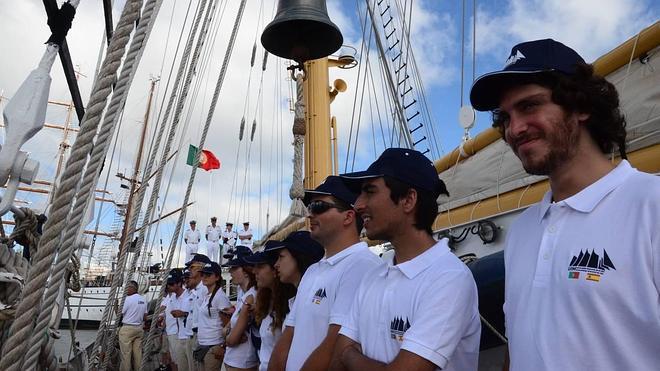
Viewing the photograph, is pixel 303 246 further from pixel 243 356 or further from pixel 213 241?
pixel 213 241

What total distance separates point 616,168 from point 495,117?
423mm

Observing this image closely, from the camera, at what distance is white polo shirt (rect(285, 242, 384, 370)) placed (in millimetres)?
2268

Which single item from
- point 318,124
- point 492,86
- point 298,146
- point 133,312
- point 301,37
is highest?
point 318,124

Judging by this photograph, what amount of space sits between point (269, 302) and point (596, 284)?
2837mm

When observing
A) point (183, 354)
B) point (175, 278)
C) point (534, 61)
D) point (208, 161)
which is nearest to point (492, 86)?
point (534, 61)

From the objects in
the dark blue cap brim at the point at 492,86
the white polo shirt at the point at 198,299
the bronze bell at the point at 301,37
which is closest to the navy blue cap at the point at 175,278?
the white polo shirt at the point at 198,299

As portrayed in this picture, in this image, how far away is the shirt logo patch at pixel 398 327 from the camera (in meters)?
1.56

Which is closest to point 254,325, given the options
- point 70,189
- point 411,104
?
point 70,189

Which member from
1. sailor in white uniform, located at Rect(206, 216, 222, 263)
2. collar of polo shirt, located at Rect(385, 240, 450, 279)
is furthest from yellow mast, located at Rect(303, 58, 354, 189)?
sailor in white uniform, located at Rect(206, 216, 222, 263)

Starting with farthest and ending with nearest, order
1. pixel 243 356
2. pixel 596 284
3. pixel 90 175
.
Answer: pixel 243 356 → pixel 90 175 → pixel 596 284

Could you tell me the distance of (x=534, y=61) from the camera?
4.10ft

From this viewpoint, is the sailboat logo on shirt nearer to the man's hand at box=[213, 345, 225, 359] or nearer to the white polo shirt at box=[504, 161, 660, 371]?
the white polo shirt at box=[504, 161, 660, 371]

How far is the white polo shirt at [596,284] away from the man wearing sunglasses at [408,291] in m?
0.32

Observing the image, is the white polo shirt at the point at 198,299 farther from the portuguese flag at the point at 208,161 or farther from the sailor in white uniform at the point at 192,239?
the sailor in white uniform at the point at 192,239
